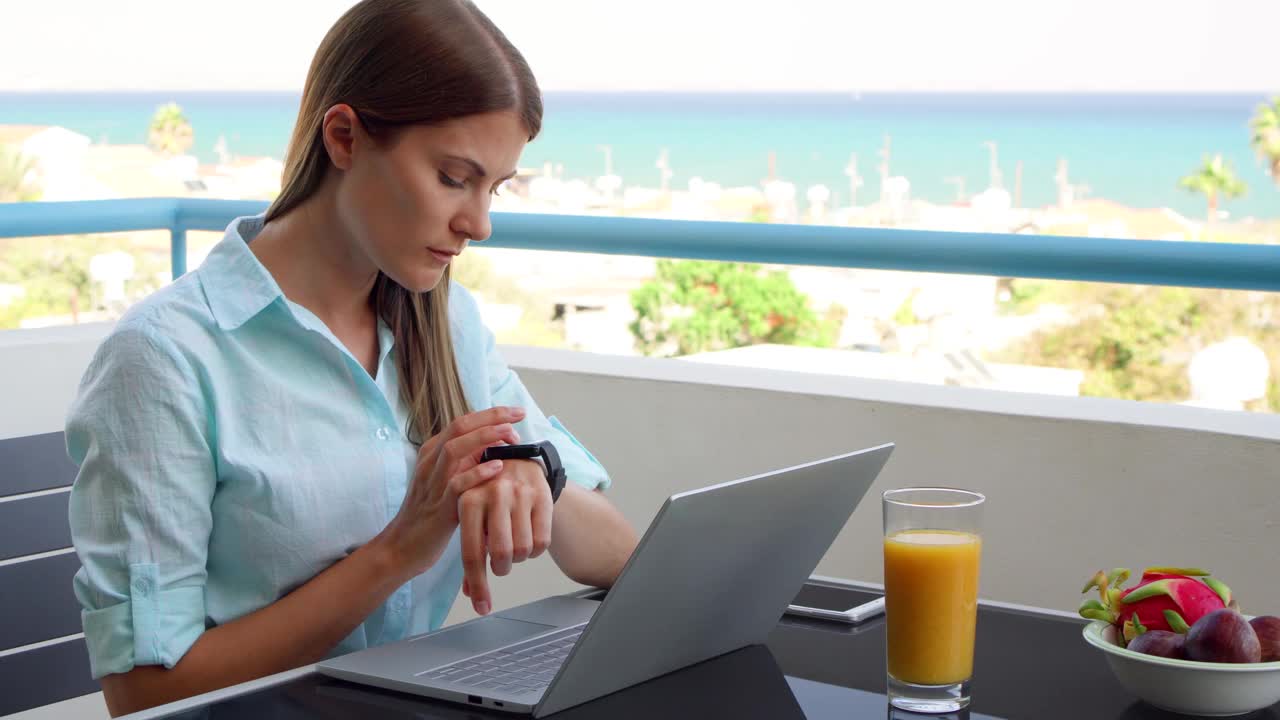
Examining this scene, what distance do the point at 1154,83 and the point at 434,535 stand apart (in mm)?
37603

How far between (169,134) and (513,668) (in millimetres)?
39197

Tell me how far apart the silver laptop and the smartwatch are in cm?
11

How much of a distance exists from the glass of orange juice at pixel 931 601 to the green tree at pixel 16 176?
31159mm

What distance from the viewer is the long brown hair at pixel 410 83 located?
123 cm

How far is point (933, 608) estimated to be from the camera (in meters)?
0.93

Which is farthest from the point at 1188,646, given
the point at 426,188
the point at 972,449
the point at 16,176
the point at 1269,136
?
the point at 16,176

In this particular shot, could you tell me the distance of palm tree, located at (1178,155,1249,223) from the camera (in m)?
31.1

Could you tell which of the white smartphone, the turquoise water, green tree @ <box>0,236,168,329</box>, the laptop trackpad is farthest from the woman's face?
the turquoise water

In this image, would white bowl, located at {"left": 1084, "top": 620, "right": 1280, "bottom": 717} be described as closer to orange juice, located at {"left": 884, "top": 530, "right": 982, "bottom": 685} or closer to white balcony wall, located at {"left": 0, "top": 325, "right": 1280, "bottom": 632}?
orange juice, located at {"left": 884, "top": 530, "right": 982, "bottom": 685}

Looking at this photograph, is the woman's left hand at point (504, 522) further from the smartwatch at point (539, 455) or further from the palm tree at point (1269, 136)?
the palm tree at point (1269, 136)

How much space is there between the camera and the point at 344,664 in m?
1.03

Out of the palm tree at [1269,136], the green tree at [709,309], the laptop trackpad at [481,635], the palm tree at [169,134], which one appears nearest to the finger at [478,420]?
the laptop trackpad at [481,635]

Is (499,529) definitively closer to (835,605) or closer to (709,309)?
(835,605)

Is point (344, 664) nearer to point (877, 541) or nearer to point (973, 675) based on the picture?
point (973, 675)
